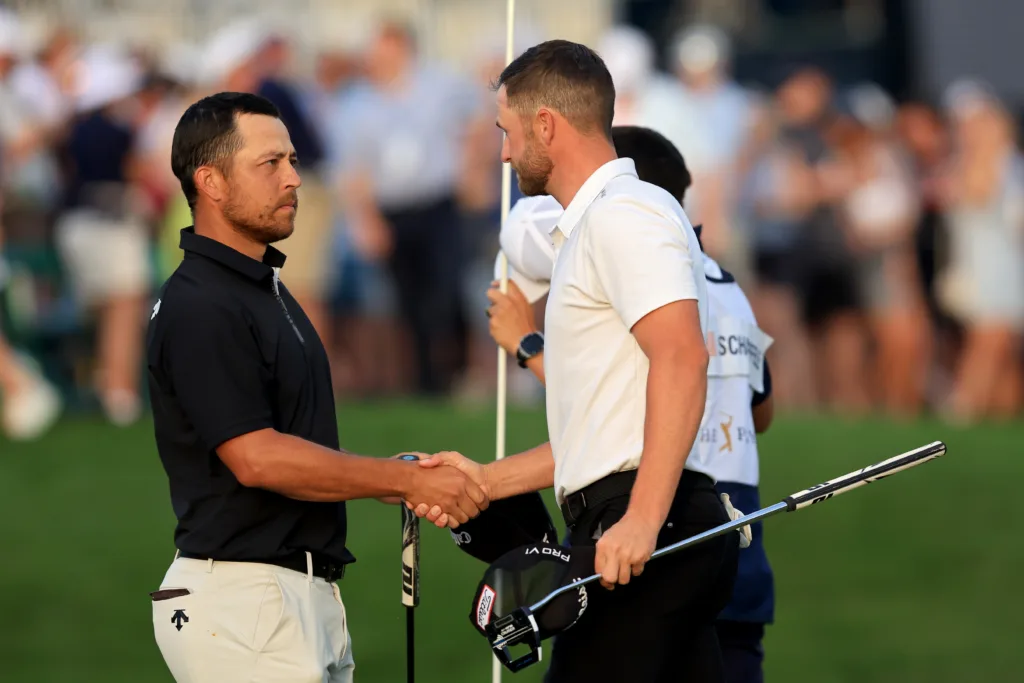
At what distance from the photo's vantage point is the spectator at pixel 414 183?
13297 millimetres

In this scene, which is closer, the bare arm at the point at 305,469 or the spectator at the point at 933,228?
the bare arm at the point at 305,469

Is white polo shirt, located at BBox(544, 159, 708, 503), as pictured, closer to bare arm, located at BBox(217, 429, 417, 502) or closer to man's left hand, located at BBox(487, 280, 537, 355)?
bare arm, located at BBox(217, 429, 417, 502)

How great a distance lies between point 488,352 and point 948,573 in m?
4.32

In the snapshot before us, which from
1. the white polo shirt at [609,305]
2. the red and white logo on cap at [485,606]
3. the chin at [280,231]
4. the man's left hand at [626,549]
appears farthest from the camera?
the chin at [280,231]

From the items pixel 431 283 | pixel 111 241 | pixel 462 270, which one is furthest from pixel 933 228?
pixel 111 241

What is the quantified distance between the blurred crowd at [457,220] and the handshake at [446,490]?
24.3 ft

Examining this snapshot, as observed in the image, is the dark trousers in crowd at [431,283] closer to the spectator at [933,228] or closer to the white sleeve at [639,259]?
the spectator at [933,228]

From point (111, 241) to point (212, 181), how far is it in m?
8.08

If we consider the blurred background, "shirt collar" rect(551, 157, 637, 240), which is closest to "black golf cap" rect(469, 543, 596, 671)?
"shirt collar" rect(551, 157, 637, 240)

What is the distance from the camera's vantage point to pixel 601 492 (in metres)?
4.43

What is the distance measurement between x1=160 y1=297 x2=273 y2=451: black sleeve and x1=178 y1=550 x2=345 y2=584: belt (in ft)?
1.10

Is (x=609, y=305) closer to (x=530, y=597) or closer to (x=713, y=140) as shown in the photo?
(x=530, y=597)

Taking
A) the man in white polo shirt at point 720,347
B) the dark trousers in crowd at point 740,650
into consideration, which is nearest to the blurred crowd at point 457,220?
the man in white polo shirt at point 720,347

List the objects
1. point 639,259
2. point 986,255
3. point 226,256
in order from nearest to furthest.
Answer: point 639,259 < point 226,256 < point 986,255
